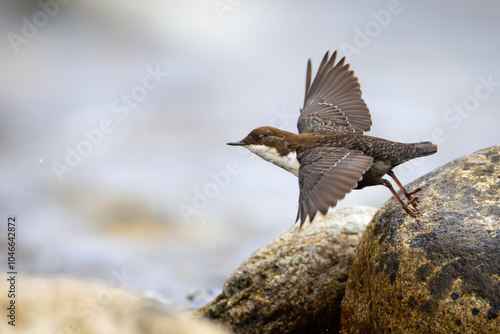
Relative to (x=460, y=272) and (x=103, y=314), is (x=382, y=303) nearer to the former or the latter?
(x=460, y=272)

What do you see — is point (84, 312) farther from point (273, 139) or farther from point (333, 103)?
point (333, 103)

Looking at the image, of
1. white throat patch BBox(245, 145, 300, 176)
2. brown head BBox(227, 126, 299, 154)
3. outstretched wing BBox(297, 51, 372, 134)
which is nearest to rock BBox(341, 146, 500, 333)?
white throat patch BBox(245, 145, 300, 176)

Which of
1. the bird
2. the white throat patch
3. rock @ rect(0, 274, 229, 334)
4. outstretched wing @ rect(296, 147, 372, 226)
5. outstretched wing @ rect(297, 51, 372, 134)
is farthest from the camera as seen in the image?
outstretched wing @ rect(297, 51, 372, 134)

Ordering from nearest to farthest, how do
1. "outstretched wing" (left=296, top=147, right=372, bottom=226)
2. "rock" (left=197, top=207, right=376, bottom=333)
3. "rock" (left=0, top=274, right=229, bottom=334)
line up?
"rock" (left=0, top=274, right=229, bottom=334), "outstretched wing" (left=296, top=147, right=372, bottom=226), "rock" (left=197, top=207, right=376, bottom=333)

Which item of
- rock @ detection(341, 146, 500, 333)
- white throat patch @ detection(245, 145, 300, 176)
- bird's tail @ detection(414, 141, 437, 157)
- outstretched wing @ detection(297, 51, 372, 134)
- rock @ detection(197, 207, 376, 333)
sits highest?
outstretched wing @ detection(297, 51, 372, 134)

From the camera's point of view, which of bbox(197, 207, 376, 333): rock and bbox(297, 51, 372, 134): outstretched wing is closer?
bbox(197, 207, 376, 333): rock

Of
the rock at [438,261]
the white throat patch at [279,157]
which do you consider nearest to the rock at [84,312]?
the rock at [438,261]

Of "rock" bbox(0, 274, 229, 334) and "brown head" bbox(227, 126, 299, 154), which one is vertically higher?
"brown head" bbox(227, 126, 299, 154)

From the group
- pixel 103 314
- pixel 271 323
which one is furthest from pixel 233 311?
pixel 103 314

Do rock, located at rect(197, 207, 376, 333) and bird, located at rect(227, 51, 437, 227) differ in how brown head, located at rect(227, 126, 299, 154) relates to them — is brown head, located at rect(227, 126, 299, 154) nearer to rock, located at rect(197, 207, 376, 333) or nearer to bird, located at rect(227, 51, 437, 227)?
bird, located at rect(227, 51, 437, 227)
